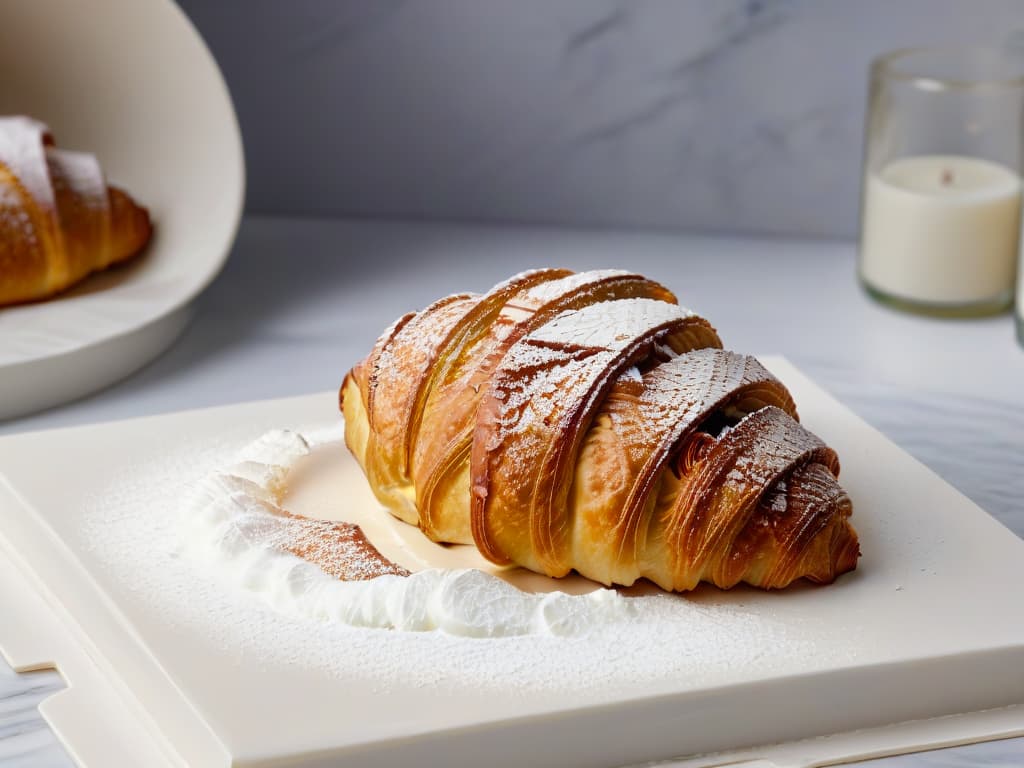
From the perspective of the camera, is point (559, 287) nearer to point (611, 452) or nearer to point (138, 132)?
point (611, 452)

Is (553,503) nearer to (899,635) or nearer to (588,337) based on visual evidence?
(588,337)

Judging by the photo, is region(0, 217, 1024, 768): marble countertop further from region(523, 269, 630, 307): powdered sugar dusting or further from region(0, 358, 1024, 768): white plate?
region(523, 269, 630, 307): powdered sugar dusting

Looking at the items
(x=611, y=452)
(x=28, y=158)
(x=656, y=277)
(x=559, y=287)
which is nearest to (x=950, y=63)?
(x=656, y=277)

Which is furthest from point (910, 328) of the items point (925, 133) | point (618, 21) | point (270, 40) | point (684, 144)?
point (270, 40)

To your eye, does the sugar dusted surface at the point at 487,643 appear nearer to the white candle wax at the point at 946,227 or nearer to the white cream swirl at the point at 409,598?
the white cream swirl at the point at 409,598

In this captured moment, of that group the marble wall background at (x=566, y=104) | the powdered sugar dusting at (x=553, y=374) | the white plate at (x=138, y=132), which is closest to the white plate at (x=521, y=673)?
the powdered sugar dusting at (x=553, y=374)
